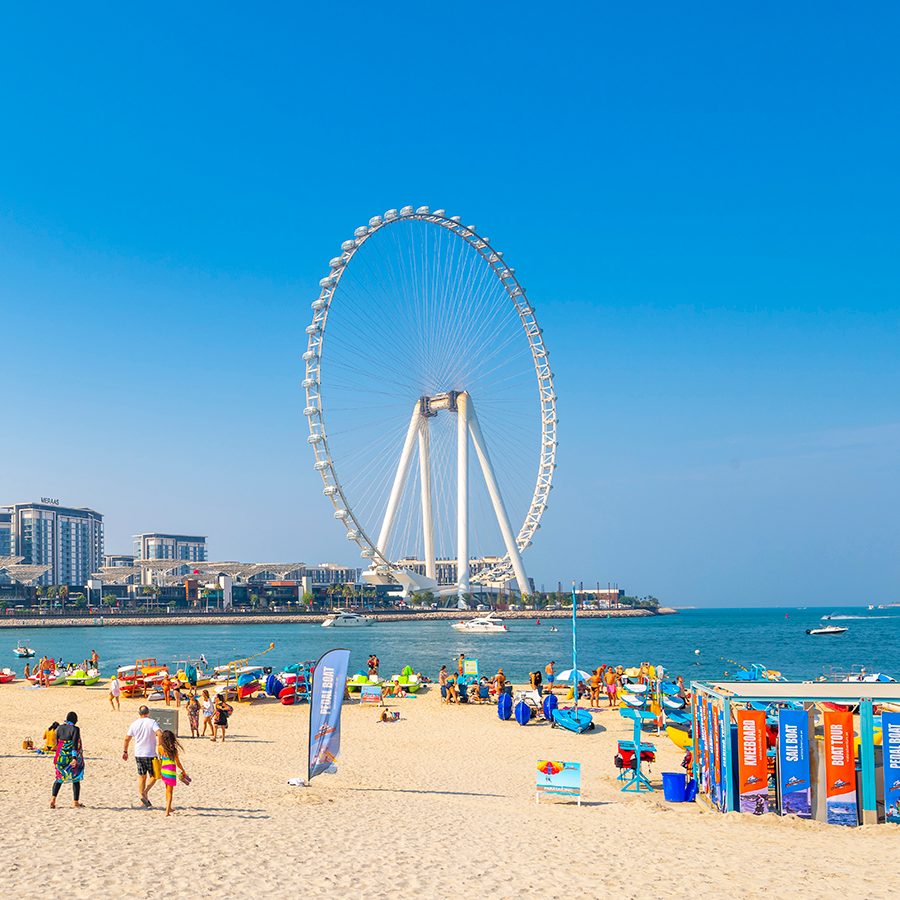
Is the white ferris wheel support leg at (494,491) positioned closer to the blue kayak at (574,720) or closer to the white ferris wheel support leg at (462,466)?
the white ferris wheel support leg at (462,466)

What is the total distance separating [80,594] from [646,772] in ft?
516

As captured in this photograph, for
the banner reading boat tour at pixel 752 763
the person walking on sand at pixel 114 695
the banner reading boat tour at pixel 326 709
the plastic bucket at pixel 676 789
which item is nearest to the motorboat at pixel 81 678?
the person walking on sand at pixel 114 695

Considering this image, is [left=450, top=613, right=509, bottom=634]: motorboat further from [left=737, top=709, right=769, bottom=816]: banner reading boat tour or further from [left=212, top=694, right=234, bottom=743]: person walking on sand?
[left=737, top=709, right=769, bottom=816]: banner reading boat tour

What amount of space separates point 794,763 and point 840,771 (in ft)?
1.88

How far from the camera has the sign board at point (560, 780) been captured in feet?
48.3

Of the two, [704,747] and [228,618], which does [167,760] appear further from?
[228,618]

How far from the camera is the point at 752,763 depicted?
1333 cm

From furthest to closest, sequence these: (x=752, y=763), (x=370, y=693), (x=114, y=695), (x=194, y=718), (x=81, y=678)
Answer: (x=81, y=678), (x=370, y=693), (x=114, y=695), (x=194, y=718), (x=752, y=763)

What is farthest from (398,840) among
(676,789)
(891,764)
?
(891,764)

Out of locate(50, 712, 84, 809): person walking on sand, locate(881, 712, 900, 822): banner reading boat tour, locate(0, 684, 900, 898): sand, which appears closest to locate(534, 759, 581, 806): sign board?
locate(0, 684, 900, 898): sand

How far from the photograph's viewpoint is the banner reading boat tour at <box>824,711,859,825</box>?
42.0 feet

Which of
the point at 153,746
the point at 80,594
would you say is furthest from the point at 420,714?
the point at 80,594

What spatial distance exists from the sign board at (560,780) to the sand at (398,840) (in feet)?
0.77

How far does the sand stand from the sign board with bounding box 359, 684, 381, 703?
10.2m
